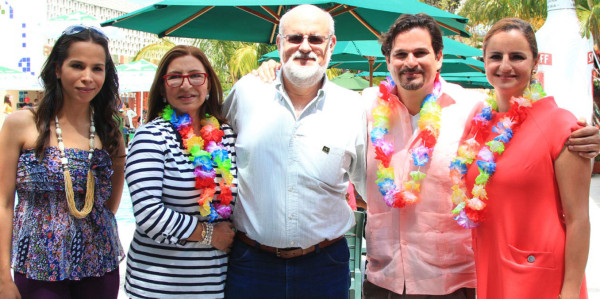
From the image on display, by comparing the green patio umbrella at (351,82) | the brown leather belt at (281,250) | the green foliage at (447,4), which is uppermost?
the green foliage at (447,4)

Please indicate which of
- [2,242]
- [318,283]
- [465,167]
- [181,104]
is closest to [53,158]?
[2,242]

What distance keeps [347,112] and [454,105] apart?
589mm

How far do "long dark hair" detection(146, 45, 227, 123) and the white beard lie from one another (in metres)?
0.40

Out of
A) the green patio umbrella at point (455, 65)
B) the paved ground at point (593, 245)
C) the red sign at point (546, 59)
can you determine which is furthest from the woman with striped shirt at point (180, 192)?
the green patio umbrella at point (455, 65)

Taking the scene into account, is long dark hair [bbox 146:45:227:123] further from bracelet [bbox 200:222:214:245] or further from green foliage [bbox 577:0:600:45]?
green foliage [bbox 577:0:600:45]

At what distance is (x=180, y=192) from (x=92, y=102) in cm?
78

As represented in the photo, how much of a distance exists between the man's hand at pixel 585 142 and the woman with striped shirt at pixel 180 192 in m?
1.57

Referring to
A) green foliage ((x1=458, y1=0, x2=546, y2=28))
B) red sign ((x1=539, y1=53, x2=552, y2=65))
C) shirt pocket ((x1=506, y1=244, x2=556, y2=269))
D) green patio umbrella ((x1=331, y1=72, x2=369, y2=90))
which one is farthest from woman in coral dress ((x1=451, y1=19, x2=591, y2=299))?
green foliage ((x1=458, y1=0, x2=546, y2=28))

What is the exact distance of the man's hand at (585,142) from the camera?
2.13 meters

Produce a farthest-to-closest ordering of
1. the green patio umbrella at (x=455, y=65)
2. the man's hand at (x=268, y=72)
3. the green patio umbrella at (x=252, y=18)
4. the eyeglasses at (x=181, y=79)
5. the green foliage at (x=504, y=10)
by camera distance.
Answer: the green foliage at (x=504, y=10), the green patio umbrella at (x=455, y=65), the green patio umbrella at (x=252, y=18), the man's hand at (x=268, y=72), the eyeglasses at (x=181, y=79)

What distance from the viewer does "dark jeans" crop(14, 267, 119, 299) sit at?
2363 millimetres

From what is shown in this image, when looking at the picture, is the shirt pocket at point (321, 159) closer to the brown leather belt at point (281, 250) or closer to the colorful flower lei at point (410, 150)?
the colorful flower lei at point (410, 150)

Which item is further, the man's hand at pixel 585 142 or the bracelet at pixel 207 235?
the bracelet at pixel 207 235

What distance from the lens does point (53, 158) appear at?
240 centimetres
